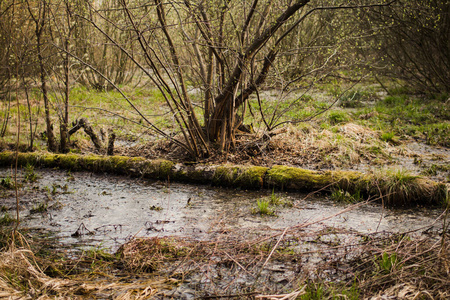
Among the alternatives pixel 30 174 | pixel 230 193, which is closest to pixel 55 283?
pixel 230 193

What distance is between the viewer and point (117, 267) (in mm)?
3520

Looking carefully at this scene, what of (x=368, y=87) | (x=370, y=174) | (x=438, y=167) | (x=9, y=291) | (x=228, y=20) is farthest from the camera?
(x=368, y=87)

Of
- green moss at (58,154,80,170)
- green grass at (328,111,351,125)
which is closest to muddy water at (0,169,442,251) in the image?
green moss at (58,154,80,170)

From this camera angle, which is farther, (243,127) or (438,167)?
(243,127)

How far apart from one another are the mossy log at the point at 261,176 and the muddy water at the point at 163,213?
19cm

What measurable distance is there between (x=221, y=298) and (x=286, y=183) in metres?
3.09

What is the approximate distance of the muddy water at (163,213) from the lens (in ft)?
14.3

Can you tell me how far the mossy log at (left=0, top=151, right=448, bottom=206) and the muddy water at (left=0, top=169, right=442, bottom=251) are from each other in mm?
194

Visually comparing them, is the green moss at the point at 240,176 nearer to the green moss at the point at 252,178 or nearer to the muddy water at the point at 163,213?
the green moss at the point at 252,178

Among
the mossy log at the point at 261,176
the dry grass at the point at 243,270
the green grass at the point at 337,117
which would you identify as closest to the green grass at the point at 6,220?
the dry grass at the point at 243,270

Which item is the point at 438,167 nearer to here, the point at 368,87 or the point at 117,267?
the point at 117,267

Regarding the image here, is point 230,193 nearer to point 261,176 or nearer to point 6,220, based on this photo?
point 261,176

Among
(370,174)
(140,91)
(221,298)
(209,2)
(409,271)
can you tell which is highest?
(209,2)

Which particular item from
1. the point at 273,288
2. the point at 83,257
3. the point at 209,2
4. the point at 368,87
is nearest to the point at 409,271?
the point at 273,288
